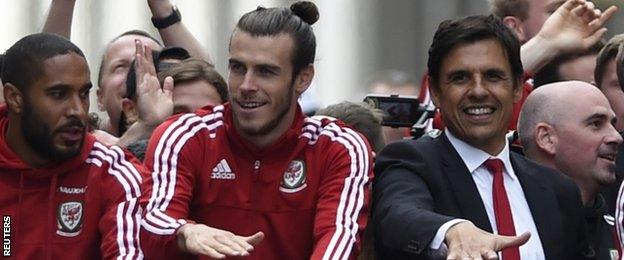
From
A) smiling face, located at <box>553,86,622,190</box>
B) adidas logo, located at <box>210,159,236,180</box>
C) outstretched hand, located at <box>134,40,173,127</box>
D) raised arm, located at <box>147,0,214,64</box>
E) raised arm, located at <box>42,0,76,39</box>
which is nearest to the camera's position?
adidas logo, located at <box>210,159,236,180</box>

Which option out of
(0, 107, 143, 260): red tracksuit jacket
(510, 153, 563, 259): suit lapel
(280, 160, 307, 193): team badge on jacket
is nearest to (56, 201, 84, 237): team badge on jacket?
(0, 107, 143, 260): red tracksuit jacket

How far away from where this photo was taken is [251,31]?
6.50m

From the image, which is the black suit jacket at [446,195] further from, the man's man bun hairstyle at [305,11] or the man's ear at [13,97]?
the man's ear at [13,97]

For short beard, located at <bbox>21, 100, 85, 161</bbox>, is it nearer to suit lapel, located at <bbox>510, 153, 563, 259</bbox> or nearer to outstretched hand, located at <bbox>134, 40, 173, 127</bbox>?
outstretched hand, located at <bbox>134, 40, 173, 127</bbox>

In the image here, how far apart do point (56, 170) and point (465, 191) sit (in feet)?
4.63

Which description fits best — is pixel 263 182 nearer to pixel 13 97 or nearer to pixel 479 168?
pixel 479 168

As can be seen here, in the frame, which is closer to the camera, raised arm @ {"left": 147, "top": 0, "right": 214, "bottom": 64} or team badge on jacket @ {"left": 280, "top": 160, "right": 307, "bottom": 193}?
team badge on jacket @ {"left": 280, "top": 160, "right": 307, "bottom": 193}

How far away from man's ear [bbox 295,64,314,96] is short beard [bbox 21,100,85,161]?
76 centimetres

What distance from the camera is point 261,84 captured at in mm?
6441

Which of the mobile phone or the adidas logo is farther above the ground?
the mobile phone

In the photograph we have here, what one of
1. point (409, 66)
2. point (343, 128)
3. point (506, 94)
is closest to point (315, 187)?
point (343, 128)

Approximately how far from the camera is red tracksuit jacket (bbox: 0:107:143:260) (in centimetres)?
644

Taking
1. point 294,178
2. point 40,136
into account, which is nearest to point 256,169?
point 294,178
